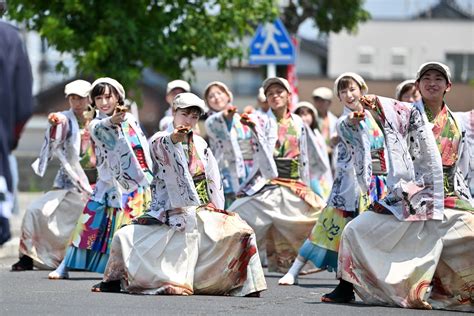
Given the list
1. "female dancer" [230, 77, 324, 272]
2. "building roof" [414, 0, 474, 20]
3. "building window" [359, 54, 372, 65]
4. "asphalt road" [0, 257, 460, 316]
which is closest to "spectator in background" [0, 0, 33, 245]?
"asphalt road" [0, 257, 460, 316]

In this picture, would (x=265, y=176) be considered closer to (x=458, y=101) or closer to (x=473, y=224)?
(x=473, y=224)

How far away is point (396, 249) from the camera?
10.6 metres

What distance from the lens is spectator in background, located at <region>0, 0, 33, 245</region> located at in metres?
7.00

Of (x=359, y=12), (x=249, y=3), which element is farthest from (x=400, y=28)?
(x=249, y=3)

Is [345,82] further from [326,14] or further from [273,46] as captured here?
[326,14]

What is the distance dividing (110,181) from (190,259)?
1568 millimetres

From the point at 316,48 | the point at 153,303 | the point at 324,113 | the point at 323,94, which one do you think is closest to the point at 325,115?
the point at 324,113

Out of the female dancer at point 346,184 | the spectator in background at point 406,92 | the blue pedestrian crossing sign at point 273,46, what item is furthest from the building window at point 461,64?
the female dancer at point 346,184

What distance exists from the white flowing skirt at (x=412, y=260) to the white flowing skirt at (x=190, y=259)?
39.9 inches

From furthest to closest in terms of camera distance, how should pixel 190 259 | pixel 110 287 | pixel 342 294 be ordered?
pixel 110 287 → pixel 190 259 → pixel 342 294

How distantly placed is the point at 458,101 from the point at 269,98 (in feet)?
111

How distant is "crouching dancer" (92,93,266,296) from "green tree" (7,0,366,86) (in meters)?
6.69

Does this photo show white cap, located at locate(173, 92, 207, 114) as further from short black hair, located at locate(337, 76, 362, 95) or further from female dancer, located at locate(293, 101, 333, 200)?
female dancer, located at locate(293, 101, 333, 200)

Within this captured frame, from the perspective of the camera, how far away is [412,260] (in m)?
10.5
